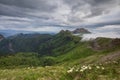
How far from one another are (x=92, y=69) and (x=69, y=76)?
423 centimetres

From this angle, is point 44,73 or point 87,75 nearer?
point 87,75

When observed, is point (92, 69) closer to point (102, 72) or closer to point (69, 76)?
point (102, 72)

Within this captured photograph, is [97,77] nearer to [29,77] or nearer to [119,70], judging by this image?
[119,70]

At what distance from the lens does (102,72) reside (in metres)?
32.9

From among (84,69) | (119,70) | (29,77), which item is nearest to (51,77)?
(29,77)

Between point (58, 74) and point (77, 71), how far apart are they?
3.27 metres

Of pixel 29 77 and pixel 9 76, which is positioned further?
pixel 9 76

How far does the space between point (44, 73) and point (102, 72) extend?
387 inches

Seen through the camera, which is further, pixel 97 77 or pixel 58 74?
pixel 58 74

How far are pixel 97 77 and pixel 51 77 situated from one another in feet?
24.6

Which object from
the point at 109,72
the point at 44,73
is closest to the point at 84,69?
the point at 109,72

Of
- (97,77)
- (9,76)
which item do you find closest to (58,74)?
(97,77)

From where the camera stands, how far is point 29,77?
32656mm

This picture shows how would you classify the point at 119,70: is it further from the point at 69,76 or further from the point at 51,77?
the point at 51,77
